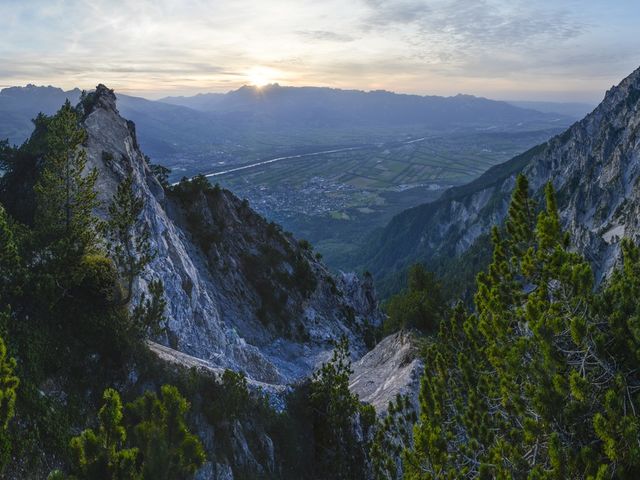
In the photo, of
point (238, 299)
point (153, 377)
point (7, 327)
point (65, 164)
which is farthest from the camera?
point (238, 299)

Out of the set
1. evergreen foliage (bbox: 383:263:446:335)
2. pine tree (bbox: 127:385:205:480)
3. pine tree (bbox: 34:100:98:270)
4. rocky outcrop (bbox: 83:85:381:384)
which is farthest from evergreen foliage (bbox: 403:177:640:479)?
evergreen foliage (bbox: 383:263:446:335)

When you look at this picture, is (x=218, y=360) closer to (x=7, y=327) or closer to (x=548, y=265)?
(x=7, y=327)

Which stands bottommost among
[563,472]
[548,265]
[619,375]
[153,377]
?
[153,377]

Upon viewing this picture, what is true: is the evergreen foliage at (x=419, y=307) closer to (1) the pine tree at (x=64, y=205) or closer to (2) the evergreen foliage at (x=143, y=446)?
(1) the pine tree at (x=64, y=205)

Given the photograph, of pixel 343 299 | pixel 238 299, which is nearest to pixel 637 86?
pixel 343 299

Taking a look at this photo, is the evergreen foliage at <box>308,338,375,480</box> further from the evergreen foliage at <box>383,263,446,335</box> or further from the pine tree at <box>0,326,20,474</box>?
the evergreen foliage at <box>383,263,446,335</box>

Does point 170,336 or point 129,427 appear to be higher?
point 129,427

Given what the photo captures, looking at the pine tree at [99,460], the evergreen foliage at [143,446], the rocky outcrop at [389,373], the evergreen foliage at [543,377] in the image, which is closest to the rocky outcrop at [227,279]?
the rocky outcrop at [389,373]

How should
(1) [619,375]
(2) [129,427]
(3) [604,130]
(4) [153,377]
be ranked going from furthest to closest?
(3) [604,130] < (4) [153,377] < (2) [129,427] < (1) [619,375]
